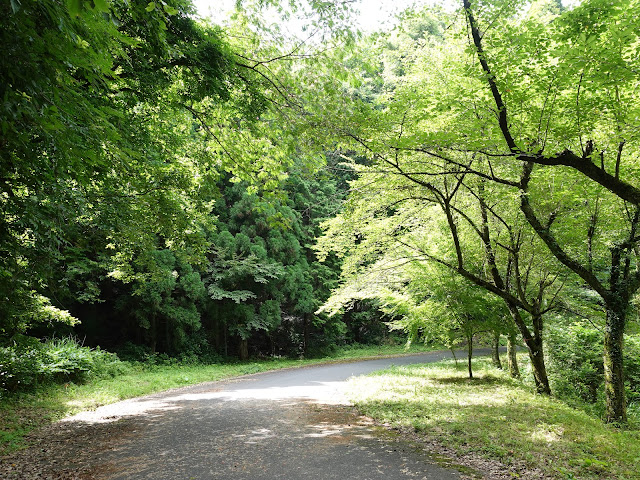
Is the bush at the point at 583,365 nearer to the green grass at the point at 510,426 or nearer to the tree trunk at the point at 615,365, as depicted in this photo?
the green grass at the point at 510,426

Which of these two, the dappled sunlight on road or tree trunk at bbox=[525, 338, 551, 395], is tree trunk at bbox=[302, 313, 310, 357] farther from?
tree trunk at bbox=[525, 338, 551, 395]

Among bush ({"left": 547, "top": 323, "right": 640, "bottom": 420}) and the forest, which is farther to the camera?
bush ({"left": 547, "top": 323, "right": 640, "bottom": 420})

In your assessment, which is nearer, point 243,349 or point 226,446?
point 226,446

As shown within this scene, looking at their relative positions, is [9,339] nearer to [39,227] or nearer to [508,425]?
[39,227]

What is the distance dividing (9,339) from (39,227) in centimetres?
329

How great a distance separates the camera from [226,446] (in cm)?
533

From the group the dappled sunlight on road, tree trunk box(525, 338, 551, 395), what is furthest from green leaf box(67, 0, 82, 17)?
tree trunk box(525, 338, 551, 395)

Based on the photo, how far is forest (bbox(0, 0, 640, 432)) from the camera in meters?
3.32

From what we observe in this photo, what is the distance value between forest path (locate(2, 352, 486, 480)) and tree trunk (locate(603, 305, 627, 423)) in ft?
15.4

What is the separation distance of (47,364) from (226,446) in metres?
6.92

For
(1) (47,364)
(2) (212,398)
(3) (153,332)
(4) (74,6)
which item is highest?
(4) (74,6)

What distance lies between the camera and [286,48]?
5484mm

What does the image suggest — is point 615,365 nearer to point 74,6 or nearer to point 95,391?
point 74,6

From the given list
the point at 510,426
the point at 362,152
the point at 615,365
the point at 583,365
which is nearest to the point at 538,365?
the point at 615,365
